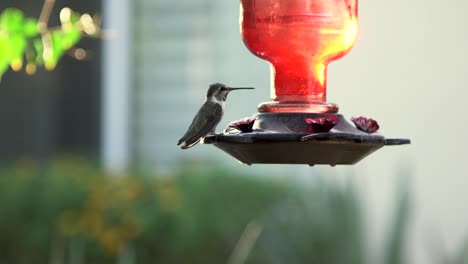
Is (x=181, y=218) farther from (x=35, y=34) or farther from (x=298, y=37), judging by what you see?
(x=298, y=37)

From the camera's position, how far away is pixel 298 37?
2.89 meters

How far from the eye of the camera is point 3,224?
706cm

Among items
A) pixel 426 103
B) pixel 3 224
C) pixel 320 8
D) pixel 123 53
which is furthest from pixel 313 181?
pixel 320 8

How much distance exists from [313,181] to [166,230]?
1.04 m

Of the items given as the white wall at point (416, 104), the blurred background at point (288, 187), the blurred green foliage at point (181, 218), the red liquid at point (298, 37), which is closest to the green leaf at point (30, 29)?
the red liquid at point (298, 37)

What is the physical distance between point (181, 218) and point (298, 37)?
14.0 feet

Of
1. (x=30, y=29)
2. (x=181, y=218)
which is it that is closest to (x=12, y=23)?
(x=30, y=29)

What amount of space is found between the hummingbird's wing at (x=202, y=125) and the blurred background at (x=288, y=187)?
2980mm

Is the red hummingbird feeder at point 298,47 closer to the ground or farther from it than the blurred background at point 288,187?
farther from it

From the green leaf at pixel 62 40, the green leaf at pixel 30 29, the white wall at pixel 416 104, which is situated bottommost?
the white wall at pixel 416 104

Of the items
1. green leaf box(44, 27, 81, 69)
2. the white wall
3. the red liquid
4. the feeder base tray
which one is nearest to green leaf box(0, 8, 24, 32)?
green leaf box(44, 27, 81, 69)

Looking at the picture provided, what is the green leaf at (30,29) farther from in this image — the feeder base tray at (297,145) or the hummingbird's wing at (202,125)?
the feeder base tray at (297,145)

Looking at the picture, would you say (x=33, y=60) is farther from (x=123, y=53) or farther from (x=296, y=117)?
(x=123, y=53)

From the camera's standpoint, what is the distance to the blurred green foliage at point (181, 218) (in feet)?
20.4
